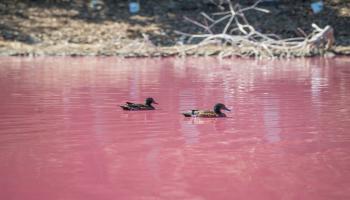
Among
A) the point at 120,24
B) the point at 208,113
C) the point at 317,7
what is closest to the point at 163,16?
the point at 120,24

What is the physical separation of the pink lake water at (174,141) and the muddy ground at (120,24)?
38.8 feet

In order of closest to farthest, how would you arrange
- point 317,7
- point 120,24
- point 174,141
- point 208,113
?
1. point 174,141
2. point 208,113
3. point 120,24
4. point 317,7

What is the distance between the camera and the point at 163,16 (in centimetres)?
3469

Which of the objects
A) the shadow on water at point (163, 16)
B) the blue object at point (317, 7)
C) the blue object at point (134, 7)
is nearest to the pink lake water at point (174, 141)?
the shadow on water at point (163, 16)

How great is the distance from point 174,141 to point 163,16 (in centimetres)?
2605

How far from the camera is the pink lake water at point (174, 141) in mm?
6895

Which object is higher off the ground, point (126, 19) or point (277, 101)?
point (126, 19)

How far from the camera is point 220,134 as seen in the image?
977 centimetres

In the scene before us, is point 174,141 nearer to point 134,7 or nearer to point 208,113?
point 208,113

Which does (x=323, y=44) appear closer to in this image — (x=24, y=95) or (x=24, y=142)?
(x=24, y=95)

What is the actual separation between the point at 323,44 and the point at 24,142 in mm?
20678

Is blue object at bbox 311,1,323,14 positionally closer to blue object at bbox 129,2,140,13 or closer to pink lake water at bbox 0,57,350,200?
blue object at bbox 129,2,140,13

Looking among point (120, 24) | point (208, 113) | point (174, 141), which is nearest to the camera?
point (174, 141)

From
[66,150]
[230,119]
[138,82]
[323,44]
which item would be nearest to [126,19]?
[323,44]
